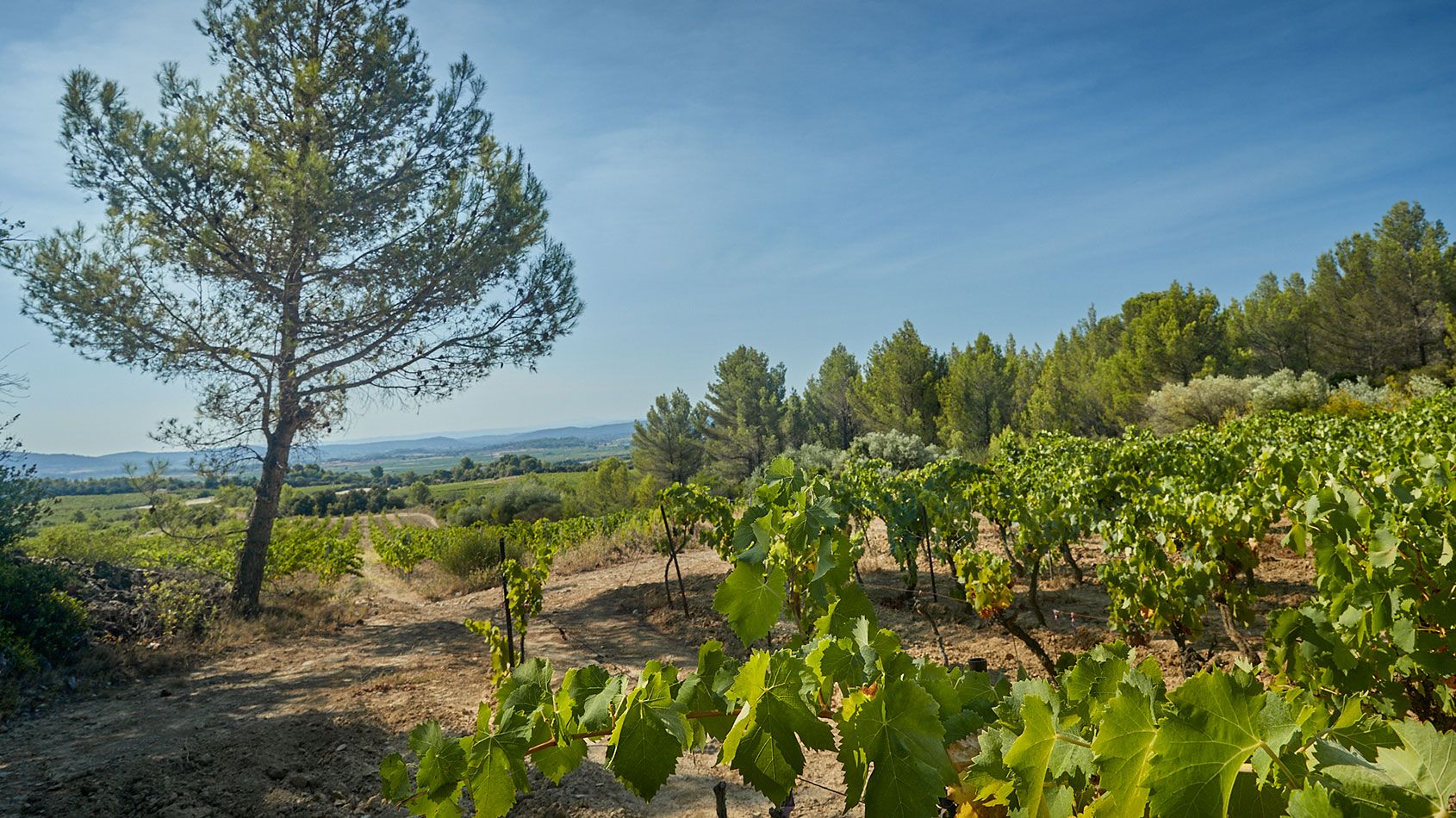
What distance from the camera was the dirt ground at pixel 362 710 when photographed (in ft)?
10.4

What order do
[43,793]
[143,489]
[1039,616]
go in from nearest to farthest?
1. [43,793]
2. [1039,616]
3. [143,489]

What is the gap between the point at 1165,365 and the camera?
23578 mm

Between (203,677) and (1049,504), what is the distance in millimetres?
7262

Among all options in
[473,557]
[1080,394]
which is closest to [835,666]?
[473,557]

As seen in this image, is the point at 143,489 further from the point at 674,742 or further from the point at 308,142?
the point at 674,742

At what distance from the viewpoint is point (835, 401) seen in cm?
2806

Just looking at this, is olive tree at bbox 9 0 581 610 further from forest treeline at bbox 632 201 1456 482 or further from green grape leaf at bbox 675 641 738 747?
forest treeline at bbox 632 201 1456 482

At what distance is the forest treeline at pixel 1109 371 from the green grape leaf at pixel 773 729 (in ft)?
66.3

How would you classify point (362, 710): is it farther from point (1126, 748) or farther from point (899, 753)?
point (1126, 748)

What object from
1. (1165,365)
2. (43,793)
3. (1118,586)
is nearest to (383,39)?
(43,793)

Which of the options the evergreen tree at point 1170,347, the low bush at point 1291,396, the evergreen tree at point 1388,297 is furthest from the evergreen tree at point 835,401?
the evergreen tree at point 1388,297

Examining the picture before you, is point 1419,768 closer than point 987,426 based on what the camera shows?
Yes

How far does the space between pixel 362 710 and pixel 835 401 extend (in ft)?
81.2

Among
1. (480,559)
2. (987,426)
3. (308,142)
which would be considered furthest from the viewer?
(987,426)
